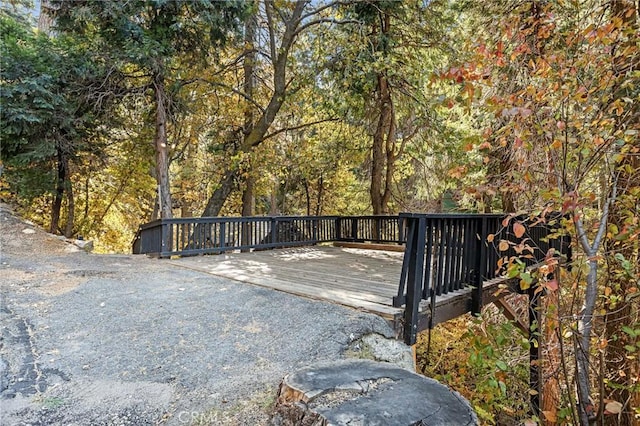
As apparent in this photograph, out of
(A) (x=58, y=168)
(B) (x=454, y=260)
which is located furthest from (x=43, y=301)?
(A) (x=58, y=168)

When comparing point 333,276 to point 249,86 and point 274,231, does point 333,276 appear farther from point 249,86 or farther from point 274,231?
point 249,86

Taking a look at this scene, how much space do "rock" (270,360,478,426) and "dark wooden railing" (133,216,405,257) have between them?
5156 millimetres

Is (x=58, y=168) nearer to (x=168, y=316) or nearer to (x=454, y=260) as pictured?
(x=168, y=316)

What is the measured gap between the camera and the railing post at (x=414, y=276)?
296 cm

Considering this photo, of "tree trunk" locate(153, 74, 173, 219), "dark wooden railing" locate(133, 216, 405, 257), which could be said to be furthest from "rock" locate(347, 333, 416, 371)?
"tree trunk" locate(153, 74, 173, 219)

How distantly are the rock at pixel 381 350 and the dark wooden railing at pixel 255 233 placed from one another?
4623 millimetres

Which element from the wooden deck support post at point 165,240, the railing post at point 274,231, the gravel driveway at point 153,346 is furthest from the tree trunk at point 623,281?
the wooden deck support post at point 165,240

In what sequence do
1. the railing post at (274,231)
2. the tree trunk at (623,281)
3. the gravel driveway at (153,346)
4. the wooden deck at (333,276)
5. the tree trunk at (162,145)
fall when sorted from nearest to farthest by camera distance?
1. the gravel driveway at (153,346)
2. the tree trunk at (623,281)
3. the wooden deck at (333,276)
4. the tree trunk at (162,145)
5. the railing post at (274,231)

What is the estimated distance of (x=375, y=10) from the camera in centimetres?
817

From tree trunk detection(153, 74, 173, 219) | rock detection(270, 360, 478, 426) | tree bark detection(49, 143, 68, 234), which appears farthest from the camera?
tree bark detection(49, 143, 68, 234)

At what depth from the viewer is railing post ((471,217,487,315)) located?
3.84m

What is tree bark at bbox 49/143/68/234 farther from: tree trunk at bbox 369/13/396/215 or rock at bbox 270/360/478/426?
rock at bbox 270/360/478/426

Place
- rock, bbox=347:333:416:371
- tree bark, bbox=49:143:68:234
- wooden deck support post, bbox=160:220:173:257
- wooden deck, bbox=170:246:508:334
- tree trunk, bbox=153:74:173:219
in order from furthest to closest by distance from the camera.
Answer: tree bark, bbox=49:143:68:234, tree trunk, bbox=153:74:173:219, wooden deck support post, bbox=160:220:173:257, wooden deck, bbox=170:246:508:334, rock, bbox=347:333:416:371

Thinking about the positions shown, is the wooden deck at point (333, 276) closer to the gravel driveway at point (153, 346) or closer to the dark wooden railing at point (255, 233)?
the gravel driveway at point (153, 346)
